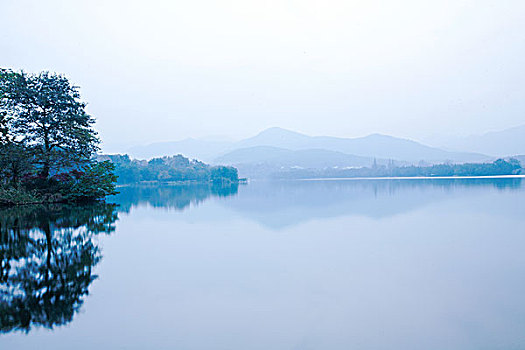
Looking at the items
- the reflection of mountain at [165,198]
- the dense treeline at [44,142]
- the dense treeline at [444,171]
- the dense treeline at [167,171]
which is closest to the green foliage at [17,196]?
the dense treeline at [44,142]

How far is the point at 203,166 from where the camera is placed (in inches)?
3125

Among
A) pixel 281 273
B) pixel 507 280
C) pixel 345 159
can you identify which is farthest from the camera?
pixel 345 159

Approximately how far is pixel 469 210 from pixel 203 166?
68.6 m

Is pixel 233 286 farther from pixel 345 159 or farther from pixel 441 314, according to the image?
pixel 345 159

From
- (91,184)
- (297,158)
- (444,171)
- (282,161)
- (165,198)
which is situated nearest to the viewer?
(91,184)

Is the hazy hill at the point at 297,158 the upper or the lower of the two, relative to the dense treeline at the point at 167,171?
upper

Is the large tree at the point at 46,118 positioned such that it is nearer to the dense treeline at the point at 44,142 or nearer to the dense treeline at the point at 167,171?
the dense treeline at the point at 44,142

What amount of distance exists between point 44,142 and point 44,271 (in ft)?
51.3

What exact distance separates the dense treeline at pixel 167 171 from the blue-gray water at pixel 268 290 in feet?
166

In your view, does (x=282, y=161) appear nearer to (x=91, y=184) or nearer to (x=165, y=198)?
(x=165, y=198)

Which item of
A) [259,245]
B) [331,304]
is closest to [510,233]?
[259,245]

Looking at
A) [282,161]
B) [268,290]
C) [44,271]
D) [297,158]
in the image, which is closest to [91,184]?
[44,271]

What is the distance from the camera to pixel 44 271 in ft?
18.8

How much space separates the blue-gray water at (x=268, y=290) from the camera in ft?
12.1
